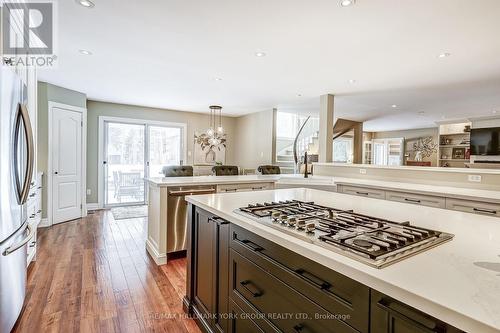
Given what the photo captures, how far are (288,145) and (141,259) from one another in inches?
219

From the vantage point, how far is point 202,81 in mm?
4184

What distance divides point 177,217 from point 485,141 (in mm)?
6384

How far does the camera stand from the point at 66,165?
4797mm

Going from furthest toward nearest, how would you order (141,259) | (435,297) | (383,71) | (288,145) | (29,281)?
(288,145)
(383,71)
(141,259)
(29,281)
(435,297)

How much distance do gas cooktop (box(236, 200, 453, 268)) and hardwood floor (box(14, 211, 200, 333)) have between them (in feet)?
4.12

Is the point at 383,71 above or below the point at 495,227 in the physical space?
above

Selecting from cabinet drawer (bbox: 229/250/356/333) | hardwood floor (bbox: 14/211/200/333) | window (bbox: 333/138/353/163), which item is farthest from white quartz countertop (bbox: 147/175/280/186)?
window (bbox: 333/138/353/163)

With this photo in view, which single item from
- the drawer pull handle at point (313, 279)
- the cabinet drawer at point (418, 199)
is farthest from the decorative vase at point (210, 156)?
the drawer pull handle at point (313, 279)

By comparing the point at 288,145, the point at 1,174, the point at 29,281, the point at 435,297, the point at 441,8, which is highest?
the point at 441,8

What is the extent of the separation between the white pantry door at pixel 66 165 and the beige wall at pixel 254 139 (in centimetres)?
403

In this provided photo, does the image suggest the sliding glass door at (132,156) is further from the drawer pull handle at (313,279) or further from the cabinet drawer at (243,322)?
the drawer pull handle at (313,279)

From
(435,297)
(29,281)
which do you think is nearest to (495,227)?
(435,297)

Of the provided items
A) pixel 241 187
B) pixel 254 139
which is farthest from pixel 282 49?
pixel 254 139

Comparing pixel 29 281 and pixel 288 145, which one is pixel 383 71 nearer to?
pixel 288 145
